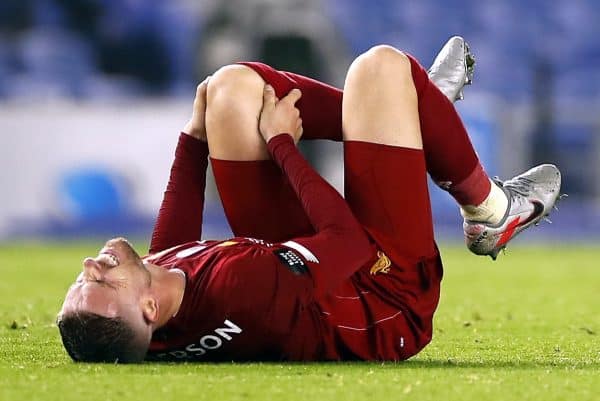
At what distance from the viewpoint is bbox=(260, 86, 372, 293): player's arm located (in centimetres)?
374

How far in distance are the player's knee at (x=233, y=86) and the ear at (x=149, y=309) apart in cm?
74

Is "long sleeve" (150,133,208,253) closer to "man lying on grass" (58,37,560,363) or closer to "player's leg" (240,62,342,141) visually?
"man lying on grass" (58,37,560,363)

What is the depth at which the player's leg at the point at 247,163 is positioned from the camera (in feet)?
13.5

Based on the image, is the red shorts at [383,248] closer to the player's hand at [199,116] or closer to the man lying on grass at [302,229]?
the man lying on grass at [302,229]

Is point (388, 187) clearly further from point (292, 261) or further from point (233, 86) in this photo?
point (233, 86)

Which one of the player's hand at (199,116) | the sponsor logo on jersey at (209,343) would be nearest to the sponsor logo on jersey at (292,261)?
the sponsor logo on jersey at (209,343)

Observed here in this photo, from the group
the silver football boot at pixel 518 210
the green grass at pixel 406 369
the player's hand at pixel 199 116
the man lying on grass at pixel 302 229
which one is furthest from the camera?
the silver football boot at pixel 518 210

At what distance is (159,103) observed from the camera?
1491 centimetres

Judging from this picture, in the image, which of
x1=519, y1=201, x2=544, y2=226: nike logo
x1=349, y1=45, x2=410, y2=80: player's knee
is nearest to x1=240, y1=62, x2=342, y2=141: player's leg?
x1=349, y1=45, x2=410, y2=80: player's knee

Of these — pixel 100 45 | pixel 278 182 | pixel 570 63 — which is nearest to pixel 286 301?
pixel 278 182

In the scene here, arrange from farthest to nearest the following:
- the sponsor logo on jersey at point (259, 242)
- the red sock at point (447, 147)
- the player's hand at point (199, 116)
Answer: the player's hand at point (199, 116)
the red sock at point (447, 147)
the sponsor logo on jersey at point (259, 242)

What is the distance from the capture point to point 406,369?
3834mm

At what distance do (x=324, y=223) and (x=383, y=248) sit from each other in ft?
0.90

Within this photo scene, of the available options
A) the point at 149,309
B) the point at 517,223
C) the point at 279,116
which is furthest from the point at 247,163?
the point at 517,223
